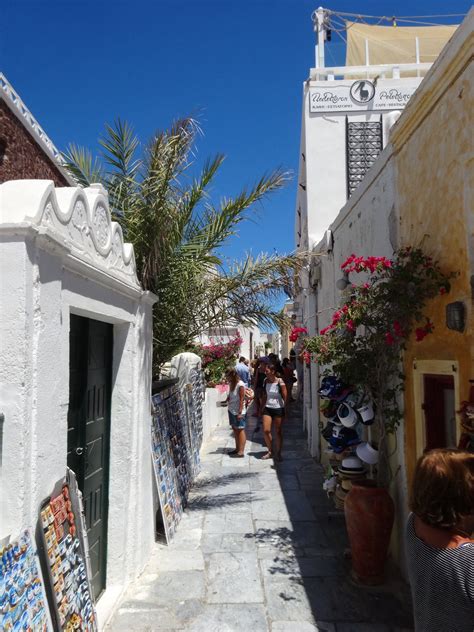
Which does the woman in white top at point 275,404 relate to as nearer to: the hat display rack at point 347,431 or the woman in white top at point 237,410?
the woman in white top at point 237,410

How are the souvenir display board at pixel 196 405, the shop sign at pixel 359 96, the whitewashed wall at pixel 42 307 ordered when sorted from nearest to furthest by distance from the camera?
the whitewashed wall at pixel 42 307
the souvenir display board at pixel 196 405
the shop sign at pixel 359 96

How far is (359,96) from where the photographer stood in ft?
32.1

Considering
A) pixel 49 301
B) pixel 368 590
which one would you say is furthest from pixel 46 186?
pixel 368 590

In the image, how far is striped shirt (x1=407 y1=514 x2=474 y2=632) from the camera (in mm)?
1792

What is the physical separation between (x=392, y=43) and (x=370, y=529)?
1068cm

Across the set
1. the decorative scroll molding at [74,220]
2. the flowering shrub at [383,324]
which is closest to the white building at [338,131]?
the flowering shrub at [383,324]

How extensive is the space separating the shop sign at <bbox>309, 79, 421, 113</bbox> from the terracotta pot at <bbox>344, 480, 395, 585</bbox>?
7895 millimetres

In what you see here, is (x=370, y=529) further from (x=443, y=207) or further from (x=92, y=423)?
(x=443, y=207)

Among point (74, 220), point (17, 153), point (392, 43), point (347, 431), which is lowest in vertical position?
point (347, 431)

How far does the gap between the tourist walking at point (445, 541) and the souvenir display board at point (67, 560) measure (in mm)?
1775


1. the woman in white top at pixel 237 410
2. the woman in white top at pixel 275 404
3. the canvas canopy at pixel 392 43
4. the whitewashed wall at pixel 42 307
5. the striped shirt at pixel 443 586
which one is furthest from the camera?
→ the canvas canopy at pixel 392 43

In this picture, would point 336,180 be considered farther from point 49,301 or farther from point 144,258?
point 49,301

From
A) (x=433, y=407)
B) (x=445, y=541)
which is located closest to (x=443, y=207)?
(x=433, y=407)

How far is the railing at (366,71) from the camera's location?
10.2 m
